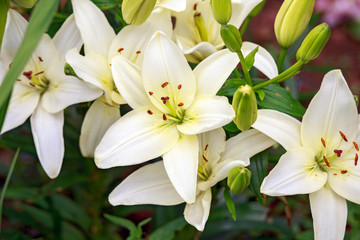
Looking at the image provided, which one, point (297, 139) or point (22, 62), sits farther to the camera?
point (297, 139)

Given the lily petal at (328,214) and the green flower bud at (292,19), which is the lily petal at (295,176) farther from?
the green flower bud at (292,19)

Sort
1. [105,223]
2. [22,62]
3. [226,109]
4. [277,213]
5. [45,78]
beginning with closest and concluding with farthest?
[22,62]
[226,109]
[45,78]
[105,223]
[277,213]

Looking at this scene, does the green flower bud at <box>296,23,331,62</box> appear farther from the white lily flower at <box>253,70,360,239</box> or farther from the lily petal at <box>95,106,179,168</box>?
the lily petal at <box>95,106,179,168</box>

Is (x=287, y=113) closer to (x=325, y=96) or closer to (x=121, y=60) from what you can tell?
(x=325, y=96)

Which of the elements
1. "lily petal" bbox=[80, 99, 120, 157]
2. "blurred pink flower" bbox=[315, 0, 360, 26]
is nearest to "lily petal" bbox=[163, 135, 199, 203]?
"lily petal" bbox=[80, 99, 120, 157]

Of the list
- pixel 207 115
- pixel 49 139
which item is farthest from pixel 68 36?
pixel 207 115

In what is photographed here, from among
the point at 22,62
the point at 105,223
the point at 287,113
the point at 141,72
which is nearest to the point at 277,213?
the point at 105,223
